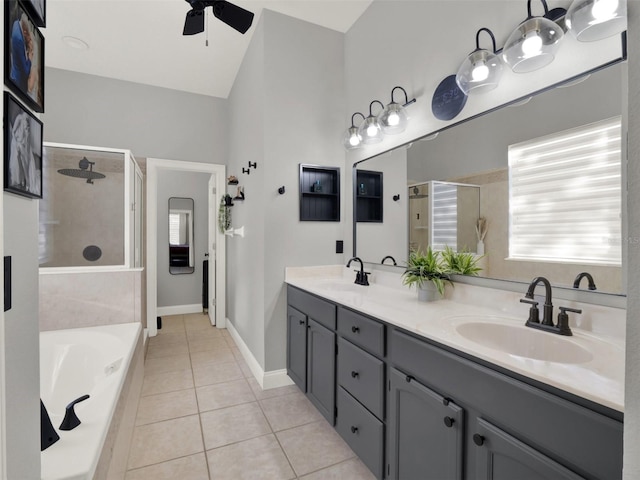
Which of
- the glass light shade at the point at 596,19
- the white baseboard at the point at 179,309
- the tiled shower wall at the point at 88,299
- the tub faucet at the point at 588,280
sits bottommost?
the white baseboard at the point at 179,309

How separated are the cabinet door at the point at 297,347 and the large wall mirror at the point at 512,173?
0.87 meters

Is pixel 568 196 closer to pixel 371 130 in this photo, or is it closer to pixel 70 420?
pixel 371 130

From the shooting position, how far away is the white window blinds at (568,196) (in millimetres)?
1222

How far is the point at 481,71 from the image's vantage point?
153 cm

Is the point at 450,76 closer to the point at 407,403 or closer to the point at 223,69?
the point at 407,403

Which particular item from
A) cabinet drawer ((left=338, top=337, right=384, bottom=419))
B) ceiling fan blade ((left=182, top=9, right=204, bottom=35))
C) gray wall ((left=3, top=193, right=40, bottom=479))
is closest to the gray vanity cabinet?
cabinet drawer ((left=338, top=337, right=384, bottom=419))

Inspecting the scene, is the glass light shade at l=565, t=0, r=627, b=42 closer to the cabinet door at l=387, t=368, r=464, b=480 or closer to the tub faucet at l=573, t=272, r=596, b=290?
the tub faucet at l=573, t=272, r=596, b=290

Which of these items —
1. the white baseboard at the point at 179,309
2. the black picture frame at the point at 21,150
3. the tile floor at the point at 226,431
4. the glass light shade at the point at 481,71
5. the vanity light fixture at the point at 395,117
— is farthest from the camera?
the white baseboard at the point at 179,309

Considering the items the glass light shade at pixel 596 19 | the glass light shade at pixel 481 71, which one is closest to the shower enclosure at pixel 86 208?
the glass light shade at pixel 481 71

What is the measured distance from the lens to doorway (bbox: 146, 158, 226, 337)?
3873 mm

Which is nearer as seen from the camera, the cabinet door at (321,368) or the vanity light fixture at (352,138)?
the cabinet door at (321,368)

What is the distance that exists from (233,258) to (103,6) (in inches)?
101

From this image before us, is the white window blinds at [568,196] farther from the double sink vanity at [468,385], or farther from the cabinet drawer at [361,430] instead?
the cabinet drawer at [361,430]

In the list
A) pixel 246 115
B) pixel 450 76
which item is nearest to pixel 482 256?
pixel 450 76
